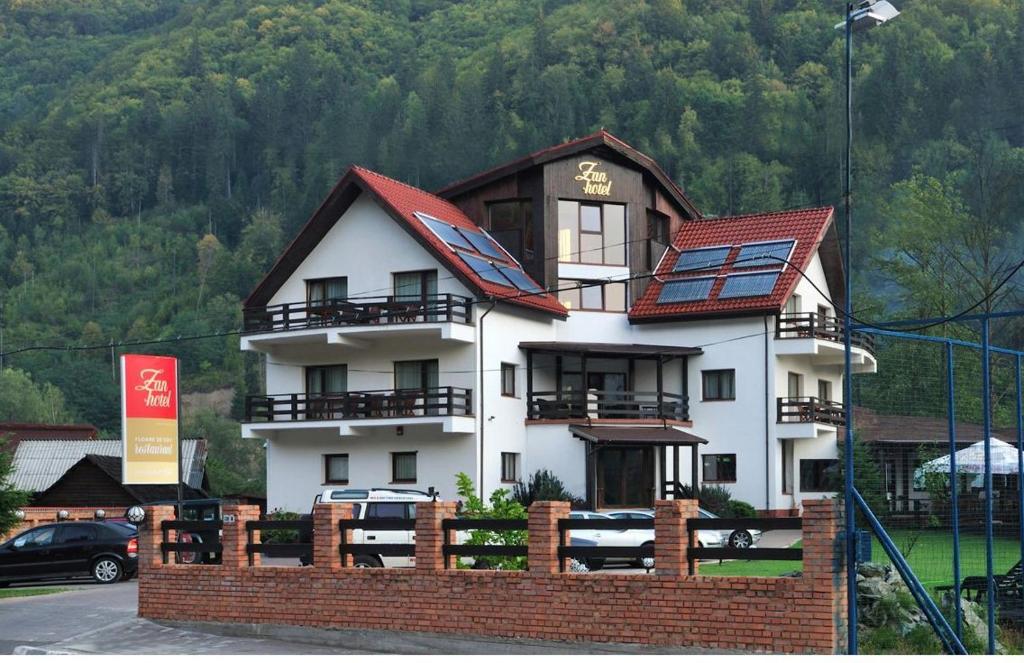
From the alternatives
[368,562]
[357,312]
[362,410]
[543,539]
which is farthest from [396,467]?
[543,539]

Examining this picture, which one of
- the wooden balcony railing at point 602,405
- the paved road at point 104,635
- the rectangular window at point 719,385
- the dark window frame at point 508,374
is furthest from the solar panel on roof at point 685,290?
the paved road at point 104,635

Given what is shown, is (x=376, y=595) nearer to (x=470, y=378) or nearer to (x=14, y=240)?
(x=470, y=378)

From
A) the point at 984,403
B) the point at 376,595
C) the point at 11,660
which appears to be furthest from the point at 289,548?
the point at 984,403

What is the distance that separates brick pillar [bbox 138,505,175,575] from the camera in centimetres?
2233

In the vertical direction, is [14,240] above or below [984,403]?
above

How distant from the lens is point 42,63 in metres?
167

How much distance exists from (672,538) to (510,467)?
26222 mm

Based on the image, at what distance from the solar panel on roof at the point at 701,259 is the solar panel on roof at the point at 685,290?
66cm

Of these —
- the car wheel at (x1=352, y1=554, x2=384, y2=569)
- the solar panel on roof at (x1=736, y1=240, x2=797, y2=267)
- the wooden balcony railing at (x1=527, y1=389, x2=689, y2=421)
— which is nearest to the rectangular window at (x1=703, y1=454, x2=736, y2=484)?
the wooden balcony railing at (x1=527, y1=389, x2=689, y2=421)

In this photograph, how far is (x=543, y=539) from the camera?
1852 cm

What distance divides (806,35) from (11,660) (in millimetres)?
121419

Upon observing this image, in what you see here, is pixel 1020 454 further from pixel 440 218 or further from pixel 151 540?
pixel 440 218

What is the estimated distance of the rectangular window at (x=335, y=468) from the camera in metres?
43.9

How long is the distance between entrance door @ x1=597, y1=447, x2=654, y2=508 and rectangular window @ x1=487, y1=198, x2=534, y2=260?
7403 mm
